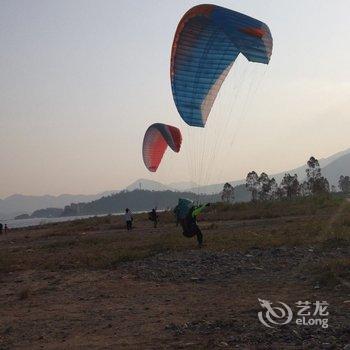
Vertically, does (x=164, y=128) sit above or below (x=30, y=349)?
above

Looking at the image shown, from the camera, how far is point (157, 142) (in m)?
29.0

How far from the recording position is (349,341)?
6.35 m

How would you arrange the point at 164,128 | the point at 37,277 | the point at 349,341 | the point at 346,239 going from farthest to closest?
the point at 164,128
the point at 346,239
the point at 37,277
the point at 349,341

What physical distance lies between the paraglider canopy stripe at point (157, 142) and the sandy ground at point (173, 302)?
1154 centimetres

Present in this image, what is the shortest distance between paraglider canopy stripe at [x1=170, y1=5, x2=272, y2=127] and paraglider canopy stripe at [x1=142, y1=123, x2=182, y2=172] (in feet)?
28.9

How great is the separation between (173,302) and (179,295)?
61 cm

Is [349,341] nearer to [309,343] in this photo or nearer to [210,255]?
[309,343]

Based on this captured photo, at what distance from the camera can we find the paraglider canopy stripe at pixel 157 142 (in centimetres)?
2606

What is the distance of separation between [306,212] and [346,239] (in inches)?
771

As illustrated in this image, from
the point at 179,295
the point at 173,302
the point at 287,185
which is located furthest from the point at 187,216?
the point at 287,185

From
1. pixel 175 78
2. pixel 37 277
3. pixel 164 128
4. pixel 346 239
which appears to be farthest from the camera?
pixel 164 128

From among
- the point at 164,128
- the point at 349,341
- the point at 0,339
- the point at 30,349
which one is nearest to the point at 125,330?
the point at 30,349

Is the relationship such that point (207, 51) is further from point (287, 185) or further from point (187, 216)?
point (287, 185)

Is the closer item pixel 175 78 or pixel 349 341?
pixel 349 341
